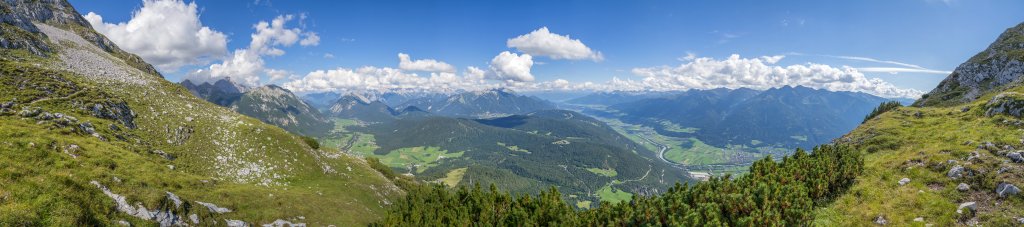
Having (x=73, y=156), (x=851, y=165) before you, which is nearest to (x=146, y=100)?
(x=73, y=156)

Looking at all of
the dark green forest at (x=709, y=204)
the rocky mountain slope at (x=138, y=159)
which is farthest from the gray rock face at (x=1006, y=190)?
the rocky mountain slope at (x=138, y=159)

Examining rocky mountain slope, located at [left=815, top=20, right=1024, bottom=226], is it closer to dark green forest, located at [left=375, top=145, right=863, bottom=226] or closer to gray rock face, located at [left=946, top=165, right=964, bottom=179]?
gray rock face, located at [left=946, top=165, right=964, bottom=179]

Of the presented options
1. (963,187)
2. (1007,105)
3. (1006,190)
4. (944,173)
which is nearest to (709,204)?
(963,187)

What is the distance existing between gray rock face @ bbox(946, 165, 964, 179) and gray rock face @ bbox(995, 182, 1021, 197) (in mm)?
4797

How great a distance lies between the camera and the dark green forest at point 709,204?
36.8 metres

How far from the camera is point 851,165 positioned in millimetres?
47750

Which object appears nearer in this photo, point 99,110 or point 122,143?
point 122,143

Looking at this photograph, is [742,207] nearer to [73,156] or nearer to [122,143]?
[73,156]

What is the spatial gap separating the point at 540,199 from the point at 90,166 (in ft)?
186

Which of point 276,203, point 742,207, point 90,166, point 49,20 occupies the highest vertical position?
point 49,20

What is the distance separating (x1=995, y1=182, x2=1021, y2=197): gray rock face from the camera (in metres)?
33.0

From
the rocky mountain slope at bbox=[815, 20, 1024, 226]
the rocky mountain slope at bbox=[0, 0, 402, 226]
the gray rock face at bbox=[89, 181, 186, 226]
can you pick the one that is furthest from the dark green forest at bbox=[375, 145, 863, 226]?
the rocky mountain slope at bbox=[0, 0, 402, 226]

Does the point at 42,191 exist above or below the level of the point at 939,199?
above

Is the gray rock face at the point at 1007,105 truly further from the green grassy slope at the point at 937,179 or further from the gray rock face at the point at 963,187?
the gray rock face at the point at 963,187
